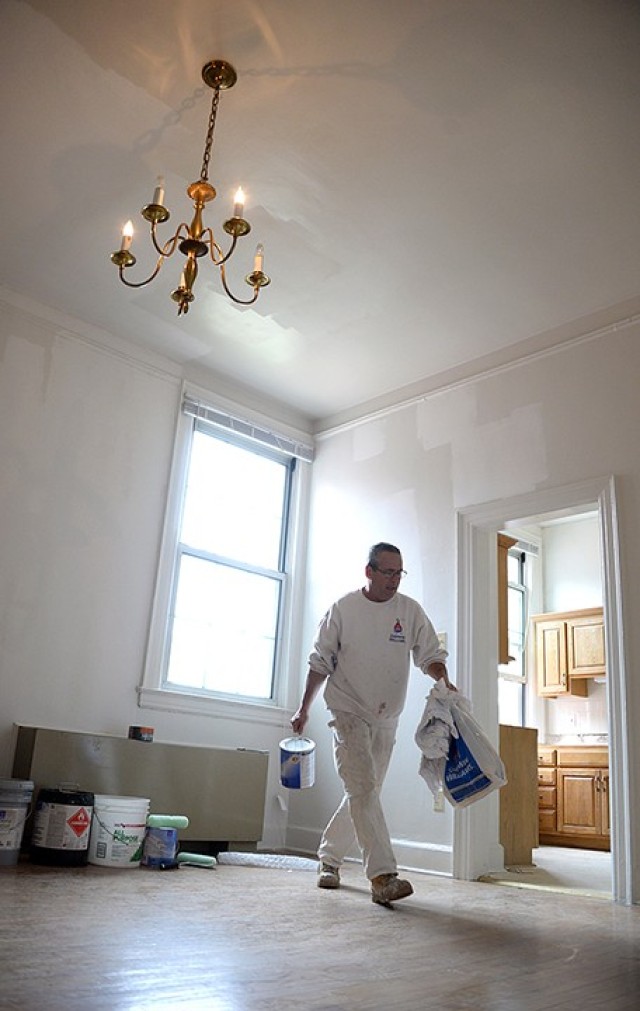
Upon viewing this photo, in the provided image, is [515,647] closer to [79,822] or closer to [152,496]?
[152,496]

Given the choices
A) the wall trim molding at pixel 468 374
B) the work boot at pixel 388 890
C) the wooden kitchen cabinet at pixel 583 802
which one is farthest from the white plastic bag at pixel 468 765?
the wooden kitchen cabinet at pixel 583 802

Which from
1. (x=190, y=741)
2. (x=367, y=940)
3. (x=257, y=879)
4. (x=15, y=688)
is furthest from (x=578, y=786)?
(x=367, y=940)

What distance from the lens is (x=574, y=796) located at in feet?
23.2

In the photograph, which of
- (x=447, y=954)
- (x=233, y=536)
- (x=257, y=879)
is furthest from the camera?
(x=233, y=536)

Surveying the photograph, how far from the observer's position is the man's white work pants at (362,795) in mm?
3018

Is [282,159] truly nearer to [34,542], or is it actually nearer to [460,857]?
[34,542]

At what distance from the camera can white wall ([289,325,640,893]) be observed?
4250 millimetres

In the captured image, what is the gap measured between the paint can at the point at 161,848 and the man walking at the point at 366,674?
0.72 metres

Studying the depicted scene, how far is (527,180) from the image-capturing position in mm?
3557

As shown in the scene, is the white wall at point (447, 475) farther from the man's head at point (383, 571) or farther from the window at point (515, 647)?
the window at point (515, 647)

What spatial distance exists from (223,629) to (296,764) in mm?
1888

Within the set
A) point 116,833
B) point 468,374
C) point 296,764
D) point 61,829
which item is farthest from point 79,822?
point 468,374

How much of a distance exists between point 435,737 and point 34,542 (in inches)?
100

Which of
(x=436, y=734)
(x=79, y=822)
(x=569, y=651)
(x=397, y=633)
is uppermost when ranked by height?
(x=569, y=651)
